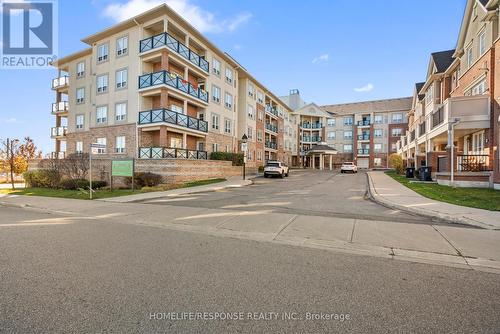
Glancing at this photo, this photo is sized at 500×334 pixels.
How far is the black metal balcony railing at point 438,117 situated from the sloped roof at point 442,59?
29.9 ft

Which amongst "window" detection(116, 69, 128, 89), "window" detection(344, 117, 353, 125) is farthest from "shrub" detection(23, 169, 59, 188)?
"window" detection(344, 117, 353, 125)

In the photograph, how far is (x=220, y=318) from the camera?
2.85 meters

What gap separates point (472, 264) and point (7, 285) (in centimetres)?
735

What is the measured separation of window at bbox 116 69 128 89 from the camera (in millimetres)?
24781

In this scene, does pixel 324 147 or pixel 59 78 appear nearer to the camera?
pixel 59 78

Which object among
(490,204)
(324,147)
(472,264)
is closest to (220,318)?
(472,264)

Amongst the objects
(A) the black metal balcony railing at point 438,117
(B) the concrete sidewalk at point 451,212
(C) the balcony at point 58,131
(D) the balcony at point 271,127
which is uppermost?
(D) the balcony at point 271,127

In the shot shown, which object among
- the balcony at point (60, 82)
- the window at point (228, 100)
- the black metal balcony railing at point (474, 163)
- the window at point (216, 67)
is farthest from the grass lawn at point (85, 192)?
the balcony at point (60, 82)

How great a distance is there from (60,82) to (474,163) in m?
42.2

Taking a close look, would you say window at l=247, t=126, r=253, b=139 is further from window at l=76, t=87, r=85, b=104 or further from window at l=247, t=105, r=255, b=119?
Result: window at l=76, t=87, r=85, b=104

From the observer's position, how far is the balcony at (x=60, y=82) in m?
31.7

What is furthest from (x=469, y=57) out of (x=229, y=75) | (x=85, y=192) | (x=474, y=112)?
(x=85, y=192)

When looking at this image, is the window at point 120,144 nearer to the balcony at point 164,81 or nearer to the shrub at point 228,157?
the balcony at point 164,81

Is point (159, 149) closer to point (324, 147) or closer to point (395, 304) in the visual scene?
point (395, 304)
